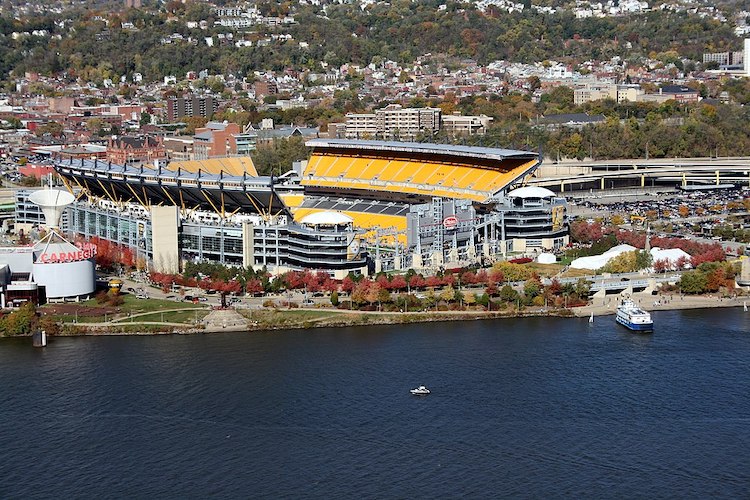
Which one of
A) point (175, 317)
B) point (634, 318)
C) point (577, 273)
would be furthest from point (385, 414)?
point (577, 273)

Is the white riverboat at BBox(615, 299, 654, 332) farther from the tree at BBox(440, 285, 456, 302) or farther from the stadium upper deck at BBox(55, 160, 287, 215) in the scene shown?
the stadium upper deck at BBox(55, 160, 287, 215)

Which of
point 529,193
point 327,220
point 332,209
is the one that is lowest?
point 327,220

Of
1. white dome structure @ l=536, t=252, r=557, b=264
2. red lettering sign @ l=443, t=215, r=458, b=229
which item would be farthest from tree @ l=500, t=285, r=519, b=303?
red lettering sign @ l=443, t=215, r=458, b=229

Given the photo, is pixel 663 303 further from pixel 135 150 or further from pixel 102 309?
pixel 135 150

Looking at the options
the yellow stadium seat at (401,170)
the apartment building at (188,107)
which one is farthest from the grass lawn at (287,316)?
the apartment building at (188,107)

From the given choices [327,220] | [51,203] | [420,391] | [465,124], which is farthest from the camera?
[465,124]

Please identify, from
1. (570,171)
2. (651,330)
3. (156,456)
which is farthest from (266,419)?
(570,171)
